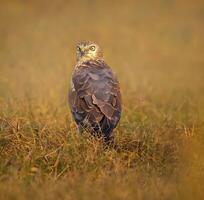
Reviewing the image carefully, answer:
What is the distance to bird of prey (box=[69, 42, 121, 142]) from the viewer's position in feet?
27.6

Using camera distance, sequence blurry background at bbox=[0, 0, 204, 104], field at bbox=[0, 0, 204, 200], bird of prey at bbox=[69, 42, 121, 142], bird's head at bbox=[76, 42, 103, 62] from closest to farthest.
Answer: field at bbox=[0, 0, 204, 200], bird of prey at bbox=[69, 42, 121, 142], bird's head at bbox=[76, 42, 103, 62], blurry background at bbox=[0, 0, 204, 104]

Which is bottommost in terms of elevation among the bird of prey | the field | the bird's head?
the field

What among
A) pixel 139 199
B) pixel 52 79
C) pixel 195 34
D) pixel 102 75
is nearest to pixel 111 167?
pixel 139 199

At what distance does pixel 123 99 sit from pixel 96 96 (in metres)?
3.13

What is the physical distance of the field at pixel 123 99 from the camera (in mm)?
6934

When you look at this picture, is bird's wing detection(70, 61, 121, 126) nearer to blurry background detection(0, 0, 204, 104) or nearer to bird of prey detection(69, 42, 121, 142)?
bird of prey detection(69, 42, 121, 142)

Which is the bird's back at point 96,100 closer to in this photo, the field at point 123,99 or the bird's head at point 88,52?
the field at point 123,99

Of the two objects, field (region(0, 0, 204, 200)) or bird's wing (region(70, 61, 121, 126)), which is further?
bird's wing (region(70, 61, 121, 126))

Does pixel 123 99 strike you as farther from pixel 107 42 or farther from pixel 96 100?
pixel 107 42

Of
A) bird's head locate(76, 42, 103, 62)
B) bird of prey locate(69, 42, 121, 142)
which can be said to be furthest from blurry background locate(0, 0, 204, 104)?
bird of prey locate(69, 42, 121, 142)

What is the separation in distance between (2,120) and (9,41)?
941 cm

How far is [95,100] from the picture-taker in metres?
8.48

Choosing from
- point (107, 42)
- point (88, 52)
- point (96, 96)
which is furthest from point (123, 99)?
point (107, 42)

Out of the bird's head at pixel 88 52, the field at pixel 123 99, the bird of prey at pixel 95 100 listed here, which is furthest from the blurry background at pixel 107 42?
the bird of prey at pixel 95 100
